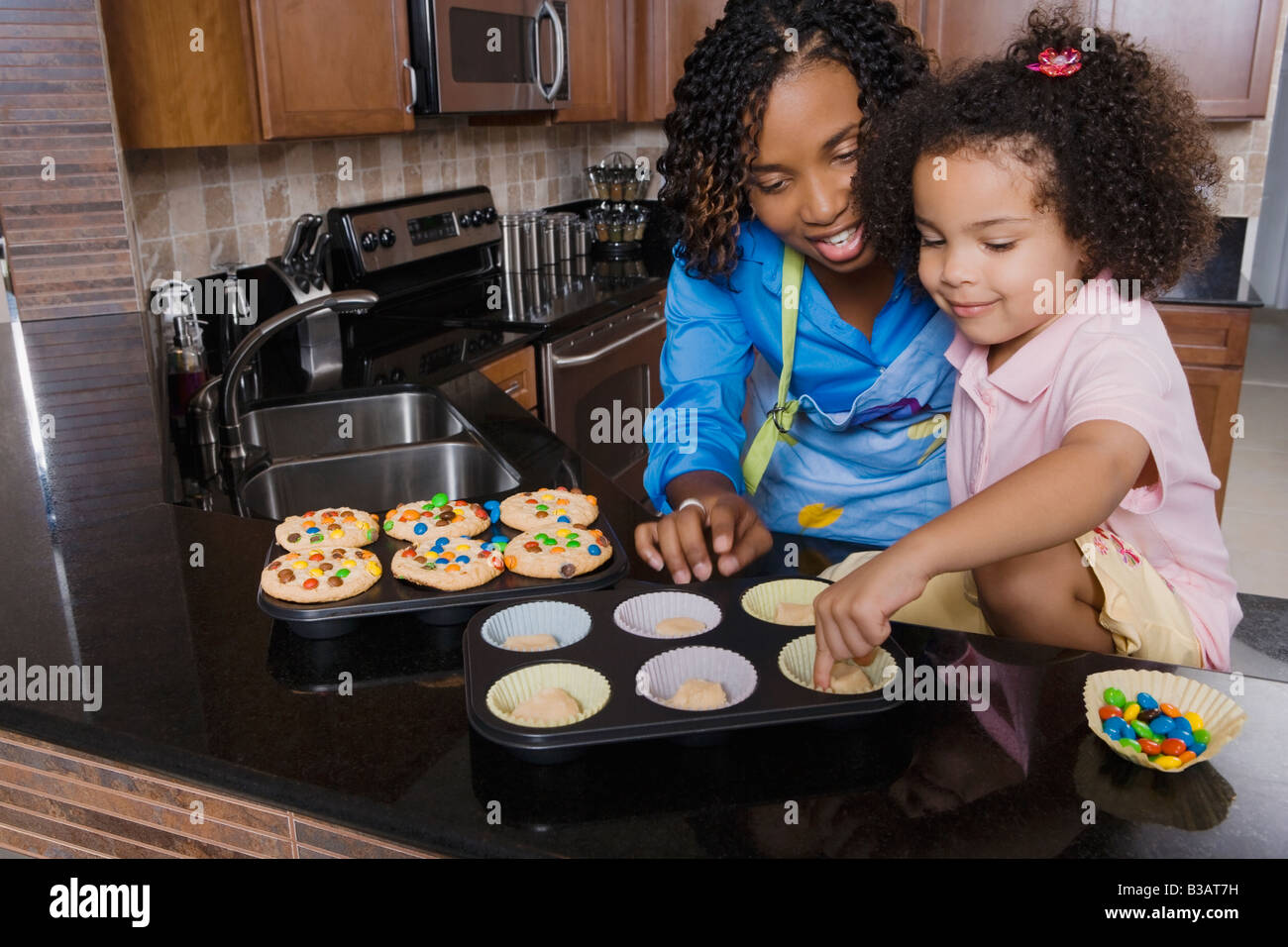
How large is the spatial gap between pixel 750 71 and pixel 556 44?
192 centimetres

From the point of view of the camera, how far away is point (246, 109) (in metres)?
2.09

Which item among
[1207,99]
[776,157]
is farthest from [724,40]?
[1207,99]

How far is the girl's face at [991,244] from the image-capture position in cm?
110

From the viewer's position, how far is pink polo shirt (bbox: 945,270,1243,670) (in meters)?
1.03

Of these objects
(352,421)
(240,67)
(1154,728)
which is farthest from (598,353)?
(1154,728)

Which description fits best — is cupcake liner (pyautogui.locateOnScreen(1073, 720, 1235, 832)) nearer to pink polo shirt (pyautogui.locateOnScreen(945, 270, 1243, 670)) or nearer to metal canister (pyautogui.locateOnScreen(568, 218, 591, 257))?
pink polo shirt (pyautogui.locateOnScreen(945, 270, 1243, 670))

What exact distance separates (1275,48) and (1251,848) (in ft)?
10.8

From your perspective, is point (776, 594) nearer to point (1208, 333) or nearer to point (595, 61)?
point (1208, 333)

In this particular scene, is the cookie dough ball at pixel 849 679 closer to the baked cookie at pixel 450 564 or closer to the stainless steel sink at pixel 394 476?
the baked cookie at pixel 450 564

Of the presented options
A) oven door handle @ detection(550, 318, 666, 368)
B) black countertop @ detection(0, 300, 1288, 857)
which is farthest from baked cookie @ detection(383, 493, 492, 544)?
oven door handle @ detection(550, 318, 666, 368)

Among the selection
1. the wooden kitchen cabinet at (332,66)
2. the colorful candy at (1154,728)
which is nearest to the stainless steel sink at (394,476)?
the wooden kitchen cabinet at (332,66)

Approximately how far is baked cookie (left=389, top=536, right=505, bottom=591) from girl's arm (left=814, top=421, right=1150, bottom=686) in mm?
348

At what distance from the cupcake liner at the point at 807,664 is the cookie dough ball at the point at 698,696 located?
56mm

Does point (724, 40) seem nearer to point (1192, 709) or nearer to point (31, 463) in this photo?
point (1192, 709)
